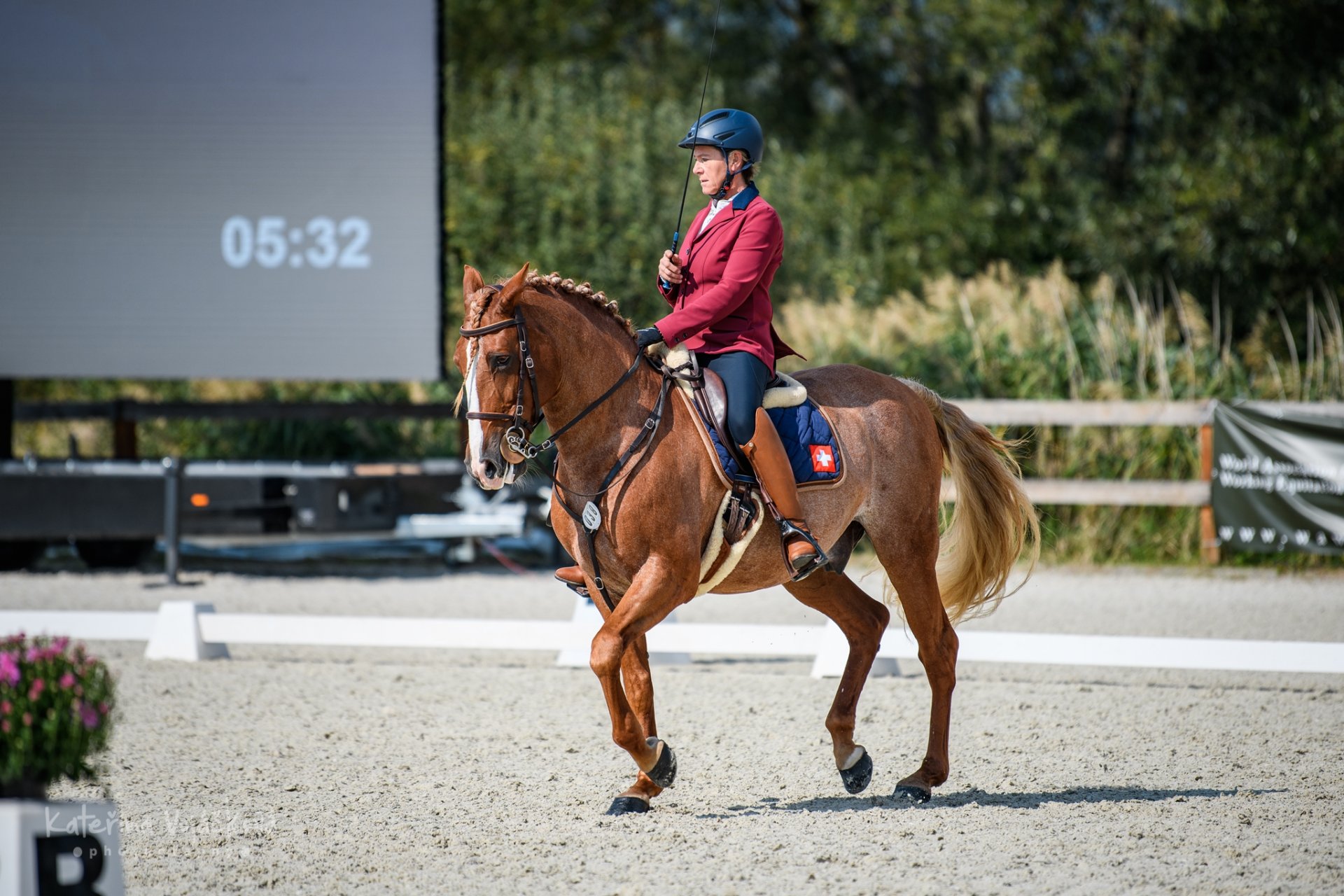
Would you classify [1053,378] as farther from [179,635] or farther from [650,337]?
[650,337]

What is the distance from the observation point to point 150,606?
9438 mm

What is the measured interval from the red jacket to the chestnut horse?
0.24 metres

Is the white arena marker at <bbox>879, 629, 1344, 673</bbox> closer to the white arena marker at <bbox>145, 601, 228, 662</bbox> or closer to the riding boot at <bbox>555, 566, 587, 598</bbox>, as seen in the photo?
the riding boot at <bbox>555, 566, 587, 598</bbox>

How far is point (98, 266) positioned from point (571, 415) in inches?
313

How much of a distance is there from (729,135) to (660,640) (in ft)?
10.7

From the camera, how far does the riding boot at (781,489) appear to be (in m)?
4.46

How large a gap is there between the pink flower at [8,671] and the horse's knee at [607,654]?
67.4 inches

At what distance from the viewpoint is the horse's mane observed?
409 cm

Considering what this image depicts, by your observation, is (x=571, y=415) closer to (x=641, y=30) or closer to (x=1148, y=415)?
(x=1148, y=415)

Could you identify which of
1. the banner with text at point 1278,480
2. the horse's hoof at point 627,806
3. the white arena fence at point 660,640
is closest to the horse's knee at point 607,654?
the horse's hoof at point 627,806

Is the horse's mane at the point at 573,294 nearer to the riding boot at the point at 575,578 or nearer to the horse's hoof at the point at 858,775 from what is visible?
the riding boot at the point at 575,578

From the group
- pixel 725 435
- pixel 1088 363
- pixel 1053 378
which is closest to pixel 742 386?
pixel 725 435

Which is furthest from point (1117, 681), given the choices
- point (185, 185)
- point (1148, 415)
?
point (185, 185)

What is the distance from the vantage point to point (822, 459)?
4.69 meters
